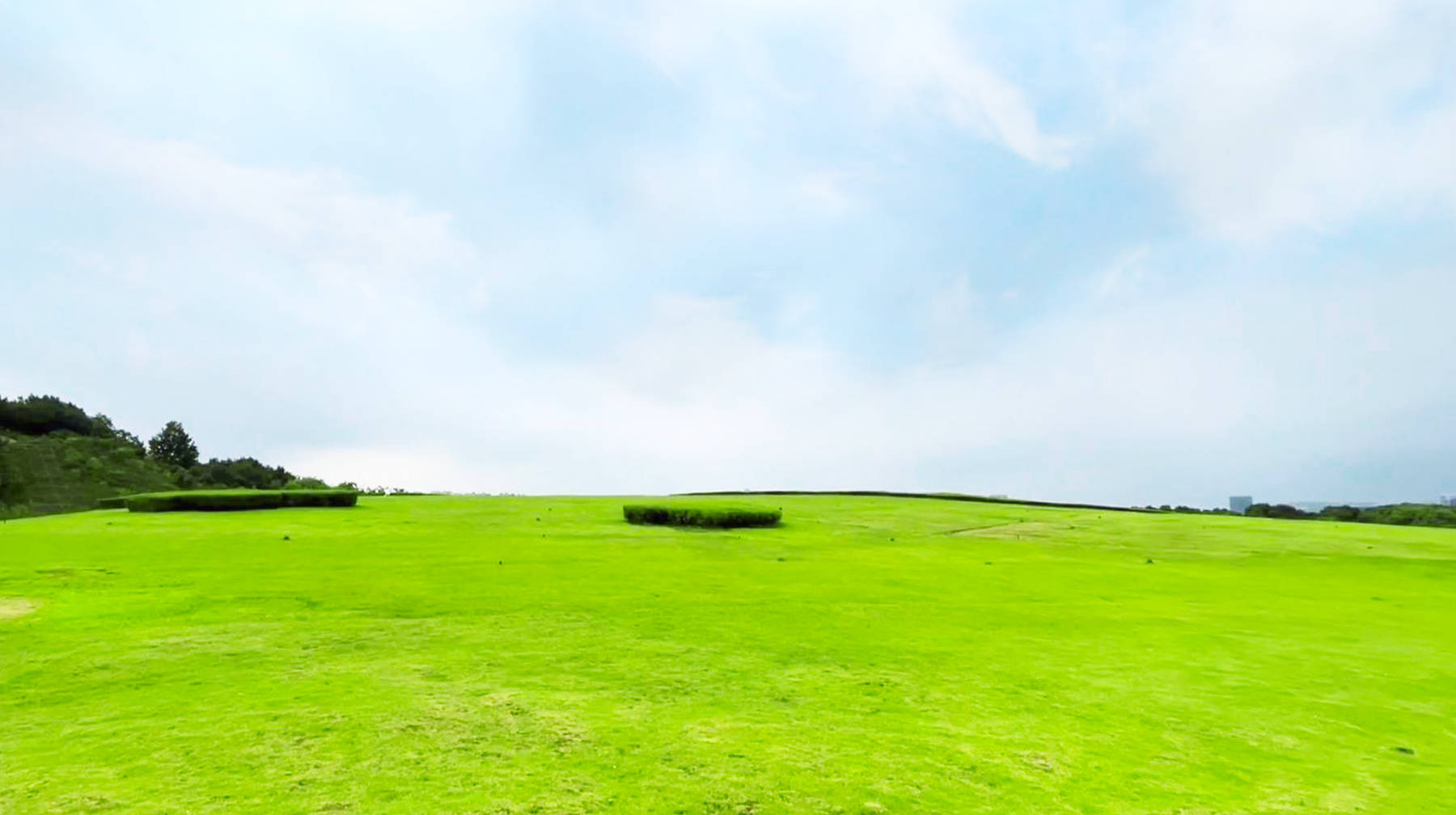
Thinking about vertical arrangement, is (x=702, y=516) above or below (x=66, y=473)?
below

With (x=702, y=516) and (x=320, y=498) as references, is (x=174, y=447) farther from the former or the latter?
(x=702, y=516)

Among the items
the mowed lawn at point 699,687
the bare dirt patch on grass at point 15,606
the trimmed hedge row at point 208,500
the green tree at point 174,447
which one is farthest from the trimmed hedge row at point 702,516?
the green tree at point 174,447

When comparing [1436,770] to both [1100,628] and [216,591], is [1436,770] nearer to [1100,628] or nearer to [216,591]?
[1100,628]

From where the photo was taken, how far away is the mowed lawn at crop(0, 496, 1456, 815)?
4816 millimetres

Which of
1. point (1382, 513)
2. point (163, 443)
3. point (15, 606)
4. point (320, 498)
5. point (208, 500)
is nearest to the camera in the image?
point (15, 606)

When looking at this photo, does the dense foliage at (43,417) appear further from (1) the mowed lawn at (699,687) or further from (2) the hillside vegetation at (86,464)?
(1) the mowed lawn at (699,687)

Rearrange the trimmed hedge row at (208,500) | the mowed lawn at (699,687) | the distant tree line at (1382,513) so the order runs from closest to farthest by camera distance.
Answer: the mowed lawn at (699,687) → the trimmed hedge row at (208,500) → the distant tree line at (1382,513)

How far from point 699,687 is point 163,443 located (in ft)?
193

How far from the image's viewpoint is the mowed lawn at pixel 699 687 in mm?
4816

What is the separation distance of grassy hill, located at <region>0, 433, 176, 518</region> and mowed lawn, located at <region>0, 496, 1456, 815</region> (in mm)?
29115

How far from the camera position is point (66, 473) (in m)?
40.5

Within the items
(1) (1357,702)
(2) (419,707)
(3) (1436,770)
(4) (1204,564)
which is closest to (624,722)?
(2) (419,707)

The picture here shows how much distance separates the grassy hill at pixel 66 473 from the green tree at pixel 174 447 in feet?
17.9

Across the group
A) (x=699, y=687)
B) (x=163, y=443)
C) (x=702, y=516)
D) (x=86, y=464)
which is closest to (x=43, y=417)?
(x=163, y=443)
